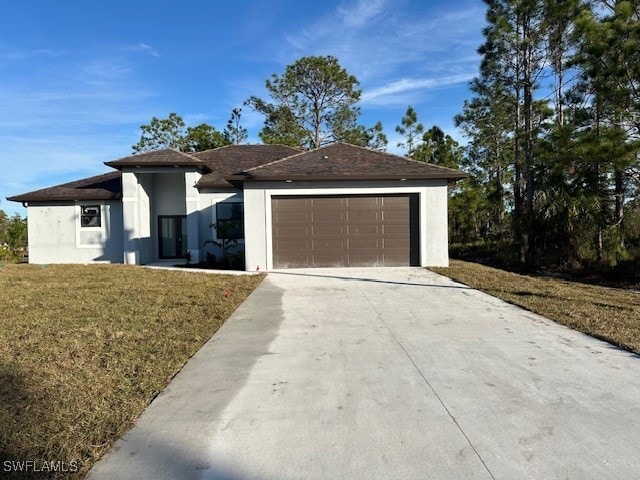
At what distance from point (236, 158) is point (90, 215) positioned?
6.76 metres

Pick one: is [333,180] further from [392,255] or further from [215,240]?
[215,240]

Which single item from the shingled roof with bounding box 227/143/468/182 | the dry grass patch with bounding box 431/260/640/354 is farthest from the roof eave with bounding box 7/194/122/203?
the dry grass patch with bounding box 431/260/640/354

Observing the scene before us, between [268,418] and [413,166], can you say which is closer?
[268,418]

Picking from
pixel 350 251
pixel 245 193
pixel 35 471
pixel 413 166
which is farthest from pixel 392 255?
pixel 35 471

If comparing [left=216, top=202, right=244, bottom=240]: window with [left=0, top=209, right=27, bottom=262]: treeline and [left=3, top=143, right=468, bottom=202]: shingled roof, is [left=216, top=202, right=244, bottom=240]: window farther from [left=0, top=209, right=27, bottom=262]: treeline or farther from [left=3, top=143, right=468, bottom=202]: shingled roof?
[left=0, top=209, right=27, bottom=262]: treeline

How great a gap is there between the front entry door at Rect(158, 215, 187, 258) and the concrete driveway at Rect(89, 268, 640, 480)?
13.0 metres

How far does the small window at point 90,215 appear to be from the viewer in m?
17.5

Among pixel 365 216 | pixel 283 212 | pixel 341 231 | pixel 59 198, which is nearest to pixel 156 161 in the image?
pixel 59 198

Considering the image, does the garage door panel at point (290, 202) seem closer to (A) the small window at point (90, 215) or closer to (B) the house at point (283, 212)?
(B) the house at point (283, 212)

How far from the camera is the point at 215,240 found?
668 inches

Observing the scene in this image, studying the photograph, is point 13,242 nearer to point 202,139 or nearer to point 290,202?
point 202,139

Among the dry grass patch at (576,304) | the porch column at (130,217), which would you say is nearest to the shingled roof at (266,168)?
the porch column at (130,217)

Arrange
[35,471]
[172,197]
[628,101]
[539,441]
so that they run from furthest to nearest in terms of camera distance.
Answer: [172,197] < [628,101] < [539,441] < [35,471]

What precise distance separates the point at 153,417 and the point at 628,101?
13705mm
